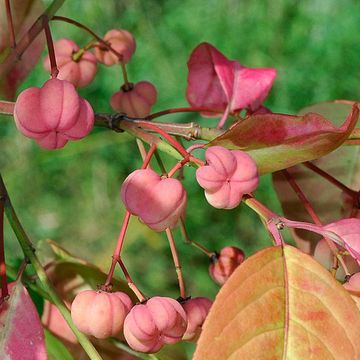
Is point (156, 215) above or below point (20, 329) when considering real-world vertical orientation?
above

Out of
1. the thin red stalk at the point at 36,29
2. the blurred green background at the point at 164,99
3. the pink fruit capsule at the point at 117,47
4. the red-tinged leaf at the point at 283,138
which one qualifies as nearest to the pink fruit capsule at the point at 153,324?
the red-tinged leaf at the point at 283,138

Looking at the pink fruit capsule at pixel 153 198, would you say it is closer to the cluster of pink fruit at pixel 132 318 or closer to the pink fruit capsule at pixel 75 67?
the cluster of pink fruit at pixel 132 318

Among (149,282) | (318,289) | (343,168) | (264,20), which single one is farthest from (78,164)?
(318,289)

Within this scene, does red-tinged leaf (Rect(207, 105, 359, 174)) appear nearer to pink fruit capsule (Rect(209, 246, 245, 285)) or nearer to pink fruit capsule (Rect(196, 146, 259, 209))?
pink fruit capsule (Rect(196, 146, 259, 209))

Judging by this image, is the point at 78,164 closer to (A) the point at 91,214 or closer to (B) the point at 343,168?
(A) the point at 91,214

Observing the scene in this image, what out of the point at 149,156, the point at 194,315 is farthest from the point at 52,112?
the point at 194,315

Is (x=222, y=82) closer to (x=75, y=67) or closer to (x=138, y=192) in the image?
(x=75, y=67)
